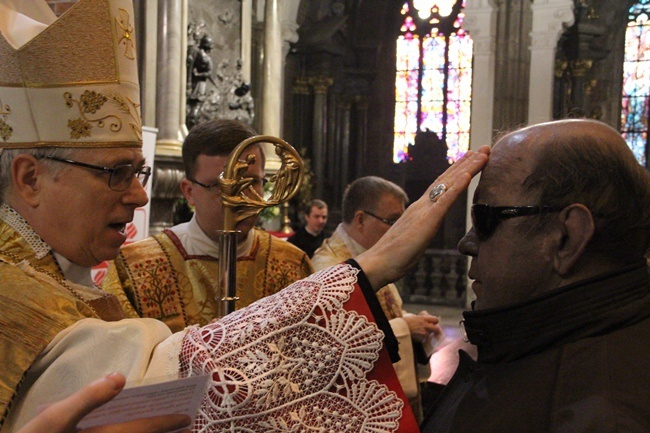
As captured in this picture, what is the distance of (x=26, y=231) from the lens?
168 cm

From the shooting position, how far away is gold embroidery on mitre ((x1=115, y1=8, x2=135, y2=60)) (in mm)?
1887

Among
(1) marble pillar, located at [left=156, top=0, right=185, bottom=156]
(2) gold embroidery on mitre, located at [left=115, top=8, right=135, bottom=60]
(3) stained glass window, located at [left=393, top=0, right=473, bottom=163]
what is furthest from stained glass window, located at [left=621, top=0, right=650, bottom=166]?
(2) gold embroidery on mitre, located at [left=115, top=8, right=135, bottom=60]

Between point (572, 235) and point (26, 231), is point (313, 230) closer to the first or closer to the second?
point (26, 231)

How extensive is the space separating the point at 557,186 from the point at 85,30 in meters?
1.14

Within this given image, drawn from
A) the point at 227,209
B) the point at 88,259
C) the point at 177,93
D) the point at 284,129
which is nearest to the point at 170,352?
the point at 88,259

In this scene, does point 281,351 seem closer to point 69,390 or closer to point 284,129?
point 69,390

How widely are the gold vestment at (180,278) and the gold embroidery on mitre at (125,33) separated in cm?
91

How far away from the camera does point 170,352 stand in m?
1.38

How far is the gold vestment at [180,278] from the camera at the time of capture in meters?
2.58

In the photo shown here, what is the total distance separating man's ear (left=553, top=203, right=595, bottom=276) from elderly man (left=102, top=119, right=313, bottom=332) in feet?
4.22

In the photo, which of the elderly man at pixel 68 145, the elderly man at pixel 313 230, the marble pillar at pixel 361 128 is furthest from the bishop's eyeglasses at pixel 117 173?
the marble pillar at pixel 361 128

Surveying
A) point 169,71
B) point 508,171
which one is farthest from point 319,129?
point 508,171

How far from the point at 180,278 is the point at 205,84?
6.20 meters

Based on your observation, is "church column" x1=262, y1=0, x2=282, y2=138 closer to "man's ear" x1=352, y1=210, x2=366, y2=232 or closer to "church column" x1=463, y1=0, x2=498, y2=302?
"church column" x1=463, y1=0, x2=498, y2=302
